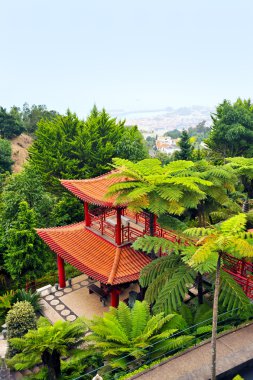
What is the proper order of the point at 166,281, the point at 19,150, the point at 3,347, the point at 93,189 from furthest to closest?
the point at 19,150 < the point at 93,189 < the point at 3,347 < the point at 166,281

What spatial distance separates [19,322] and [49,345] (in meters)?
3.63

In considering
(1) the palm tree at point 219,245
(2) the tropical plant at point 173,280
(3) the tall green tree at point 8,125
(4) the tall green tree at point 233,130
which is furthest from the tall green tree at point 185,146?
(3) the tall green tree at point 8,125

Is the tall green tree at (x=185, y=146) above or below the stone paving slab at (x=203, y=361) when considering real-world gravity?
above

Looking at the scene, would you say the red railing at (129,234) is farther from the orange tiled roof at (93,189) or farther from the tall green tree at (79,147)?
the tall green tree at (79,147)

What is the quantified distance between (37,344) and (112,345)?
7.57 ft

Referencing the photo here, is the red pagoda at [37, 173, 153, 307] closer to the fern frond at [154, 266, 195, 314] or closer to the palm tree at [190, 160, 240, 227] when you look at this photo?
the palm tree at [190, 160, 240, 227]

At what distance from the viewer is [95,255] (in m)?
A: 15.1

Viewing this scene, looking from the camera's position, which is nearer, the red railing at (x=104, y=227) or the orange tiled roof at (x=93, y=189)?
the orange tiled roof at (x=93, y=189)

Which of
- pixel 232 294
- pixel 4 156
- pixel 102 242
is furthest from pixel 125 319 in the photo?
pixel 4 156

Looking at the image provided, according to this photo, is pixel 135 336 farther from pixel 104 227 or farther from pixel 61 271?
pixel 61 271

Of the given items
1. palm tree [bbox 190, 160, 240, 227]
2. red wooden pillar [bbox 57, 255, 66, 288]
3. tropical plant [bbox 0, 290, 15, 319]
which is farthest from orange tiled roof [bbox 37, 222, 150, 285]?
palm tree [bbox 190, 160, 240, 227]

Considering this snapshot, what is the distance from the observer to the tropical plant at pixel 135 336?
31.4 ft

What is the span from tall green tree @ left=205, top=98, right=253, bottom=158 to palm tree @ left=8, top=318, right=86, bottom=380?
76.4ft

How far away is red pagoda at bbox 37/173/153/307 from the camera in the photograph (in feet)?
45.9
